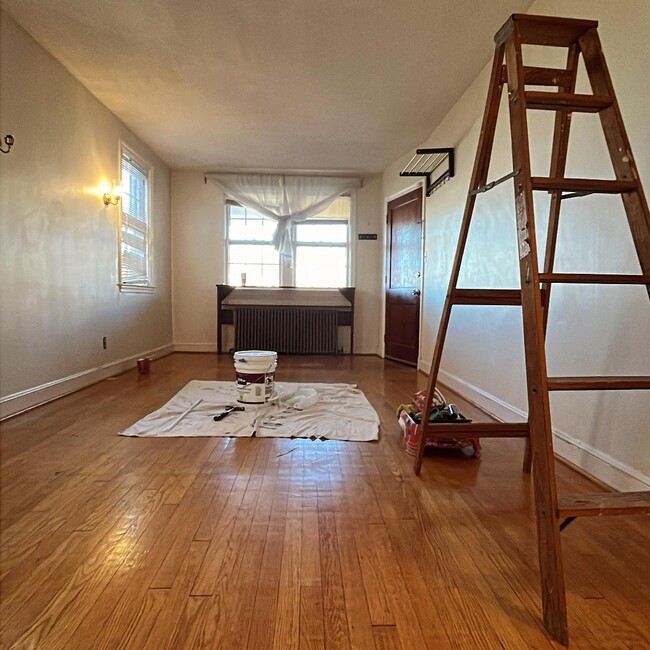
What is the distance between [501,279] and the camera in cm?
288

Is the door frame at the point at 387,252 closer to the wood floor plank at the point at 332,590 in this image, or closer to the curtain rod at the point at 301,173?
the curtain rod at the point at 301,173

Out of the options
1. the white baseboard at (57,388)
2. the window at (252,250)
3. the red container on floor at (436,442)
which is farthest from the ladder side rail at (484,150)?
the window at (252,250)

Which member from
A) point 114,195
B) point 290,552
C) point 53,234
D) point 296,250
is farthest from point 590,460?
point 296,250

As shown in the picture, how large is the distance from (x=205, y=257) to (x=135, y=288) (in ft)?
5.05

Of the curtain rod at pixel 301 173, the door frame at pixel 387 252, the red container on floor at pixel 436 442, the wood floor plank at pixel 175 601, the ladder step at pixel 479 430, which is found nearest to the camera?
the wood floor plank at pixel 175 601

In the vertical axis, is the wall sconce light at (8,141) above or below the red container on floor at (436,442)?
above

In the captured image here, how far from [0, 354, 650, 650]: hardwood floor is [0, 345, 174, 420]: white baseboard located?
638 mm

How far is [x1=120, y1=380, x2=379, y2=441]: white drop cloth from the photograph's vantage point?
8.17 feet

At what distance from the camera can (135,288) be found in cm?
483

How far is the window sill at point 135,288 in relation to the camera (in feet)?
14.8

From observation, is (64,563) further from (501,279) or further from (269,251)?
(269,251)

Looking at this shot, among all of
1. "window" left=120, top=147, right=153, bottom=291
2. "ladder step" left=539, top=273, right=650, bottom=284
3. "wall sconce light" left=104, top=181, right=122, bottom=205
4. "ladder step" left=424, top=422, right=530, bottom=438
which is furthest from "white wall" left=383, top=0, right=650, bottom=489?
"window" left=120, top=147, right=153, bottom=291

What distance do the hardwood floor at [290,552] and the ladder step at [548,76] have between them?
4.66 feet

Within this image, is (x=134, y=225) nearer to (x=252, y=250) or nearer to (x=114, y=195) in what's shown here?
(x=114, y=195)
